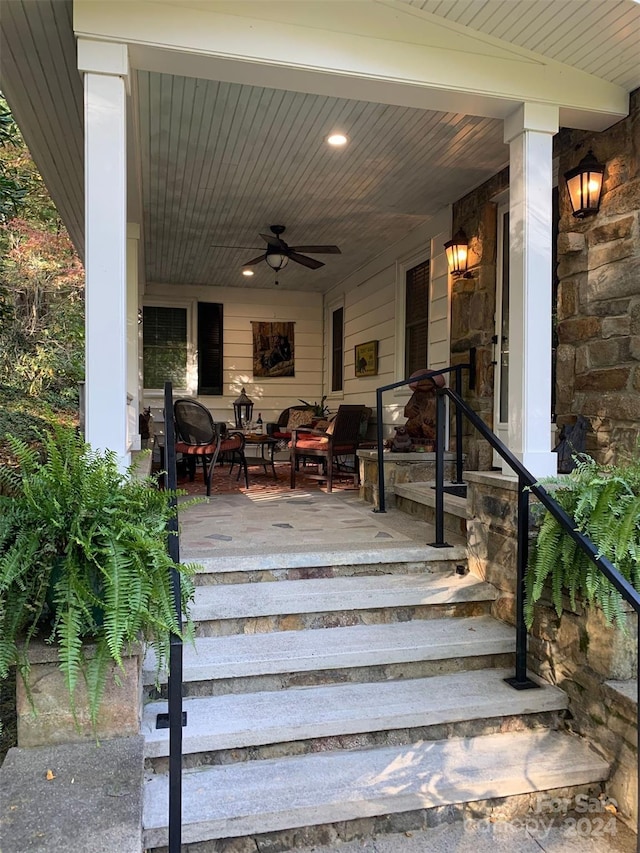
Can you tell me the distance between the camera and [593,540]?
6.84 ft

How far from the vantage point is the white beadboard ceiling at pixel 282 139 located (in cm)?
280

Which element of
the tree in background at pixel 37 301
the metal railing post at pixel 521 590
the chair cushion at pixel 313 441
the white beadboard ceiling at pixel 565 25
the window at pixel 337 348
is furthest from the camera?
the window at pixel 337 348

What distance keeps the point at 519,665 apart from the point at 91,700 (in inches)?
69.8

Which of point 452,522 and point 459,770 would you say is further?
point 452,522

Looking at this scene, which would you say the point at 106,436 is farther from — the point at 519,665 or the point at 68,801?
the point at 519,665

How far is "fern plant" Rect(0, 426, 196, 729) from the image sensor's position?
1482 millimetres

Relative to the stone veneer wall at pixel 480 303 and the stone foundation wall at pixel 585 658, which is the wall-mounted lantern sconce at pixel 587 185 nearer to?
the stone veneer wall at pixel 480 303

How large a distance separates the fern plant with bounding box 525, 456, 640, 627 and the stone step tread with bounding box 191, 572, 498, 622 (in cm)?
54

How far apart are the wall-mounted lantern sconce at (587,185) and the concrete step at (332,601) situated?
237 centimetres

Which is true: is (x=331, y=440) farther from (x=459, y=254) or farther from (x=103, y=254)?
(x=103, y=254)

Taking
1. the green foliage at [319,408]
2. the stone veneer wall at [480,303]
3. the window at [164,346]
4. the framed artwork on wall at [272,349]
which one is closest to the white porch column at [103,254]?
the stone veneer wall at [480,303]

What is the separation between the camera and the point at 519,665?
8.00ft

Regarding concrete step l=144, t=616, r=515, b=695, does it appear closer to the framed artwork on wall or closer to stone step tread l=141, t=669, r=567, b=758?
stone step tread l=141, t=669, r=567, b=758

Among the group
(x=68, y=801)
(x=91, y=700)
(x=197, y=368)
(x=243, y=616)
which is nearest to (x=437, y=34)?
(x=243, y=616)
